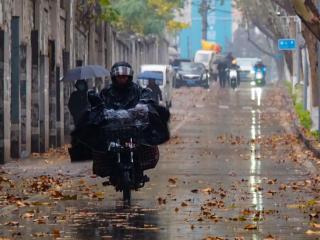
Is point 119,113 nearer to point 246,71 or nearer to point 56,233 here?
point 56,233

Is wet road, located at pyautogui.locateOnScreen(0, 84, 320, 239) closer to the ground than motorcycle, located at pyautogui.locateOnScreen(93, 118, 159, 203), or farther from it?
closer to the ground

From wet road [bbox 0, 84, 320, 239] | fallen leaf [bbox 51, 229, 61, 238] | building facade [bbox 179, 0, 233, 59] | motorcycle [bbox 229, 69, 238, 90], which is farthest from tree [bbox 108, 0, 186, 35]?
building facade [bbox 179, 0, 233, 59]

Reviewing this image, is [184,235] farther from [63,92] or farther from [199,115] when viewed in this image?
[199,115]

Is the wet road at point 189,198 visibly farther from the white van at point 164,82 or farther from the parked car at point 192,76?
the parked car at point 192,76

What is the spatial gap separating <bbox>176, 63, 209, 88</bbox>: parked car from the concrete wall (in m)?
40.3

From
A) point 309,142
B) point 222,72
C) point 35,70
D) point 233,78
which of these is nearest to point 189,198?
point 309,142

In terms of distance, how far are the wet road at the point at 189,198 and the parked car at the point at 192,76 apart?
154ft

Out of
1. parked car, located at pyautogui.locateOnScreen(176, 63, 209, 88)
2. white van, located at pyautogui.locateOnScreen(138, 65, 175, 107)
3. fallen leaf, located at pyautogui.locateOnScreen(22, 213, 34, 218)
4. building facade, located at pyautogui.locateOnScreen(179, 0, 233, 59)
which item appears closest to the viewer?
fallen leaf, located at pyautogui.locateOnScreen(22, 213, 34, 218)

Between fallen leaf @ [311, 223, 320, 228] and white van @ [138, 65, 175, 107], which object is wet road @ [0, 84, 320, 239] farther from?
white van @ [138, 65, 175, 107]

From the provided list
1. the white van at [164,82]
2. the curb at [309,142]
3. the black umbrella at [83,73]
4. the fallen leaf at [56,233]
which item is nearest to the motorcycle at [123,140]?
the fallen leaf at [56,233]

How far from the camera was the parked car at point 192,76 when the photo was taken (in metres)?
83.2

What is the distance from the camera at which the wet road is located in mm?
14986

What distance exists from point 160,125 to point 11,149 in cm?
1155

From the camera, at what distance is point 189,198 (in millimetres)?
19109
